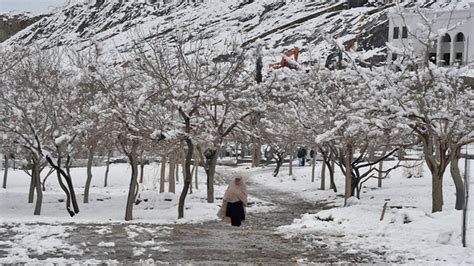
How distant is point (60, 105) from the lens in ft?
73.2

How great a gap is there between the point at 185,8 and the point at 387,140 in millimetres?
83228

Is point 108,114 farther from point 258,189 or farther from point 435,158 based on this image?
point 258,189

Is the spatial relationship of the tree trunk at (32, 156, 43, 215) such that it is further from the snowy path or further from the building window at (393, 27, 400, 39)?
the building window at (393, 27, 400, 39)

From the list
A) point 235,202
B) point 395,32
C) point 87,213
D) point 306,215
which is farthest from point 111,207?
point 395,32

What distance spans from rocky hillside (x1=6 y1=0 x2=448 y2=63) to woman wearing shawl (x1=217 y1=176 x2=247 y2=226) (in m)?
5.49

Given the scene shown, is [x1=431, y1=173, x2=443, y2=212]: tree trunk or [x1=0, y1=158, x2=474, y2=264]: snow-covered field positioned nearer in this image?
[x1=0, y1=158, x2=474, y2=264]: snow-covered field

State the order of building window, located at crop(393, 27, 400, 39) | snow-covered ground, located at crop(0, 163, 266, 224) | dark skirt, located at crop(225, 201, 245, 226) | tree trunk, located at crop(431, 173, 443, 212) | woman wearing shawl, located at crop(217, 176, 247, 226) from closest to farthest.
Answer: woman wearing shawl, located at crop(217, 176, 247, 226), dark skirt, located at crop(225, 201, 245, 226), tree trunk, located at crop(431, 173, 443, 212), snow-covered ground, located at crop(0, 163, 266, 224), building window, located at crop(393, 27, 400, 39)

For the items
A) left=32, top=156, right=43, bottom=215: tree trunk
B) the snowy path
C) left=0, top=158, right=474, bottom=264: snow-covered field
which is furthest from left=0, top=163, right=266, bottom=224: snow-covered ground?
the snowy path

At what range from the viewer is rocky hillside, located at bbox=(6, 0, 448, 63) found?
33312mm

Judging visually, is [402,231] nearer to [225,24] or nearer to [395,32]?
[395,32]

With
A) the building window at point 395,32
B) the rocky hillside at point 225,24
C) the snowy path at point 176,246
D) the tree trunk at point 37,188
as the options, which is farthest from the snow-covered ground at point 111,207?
the building window at point 395,32

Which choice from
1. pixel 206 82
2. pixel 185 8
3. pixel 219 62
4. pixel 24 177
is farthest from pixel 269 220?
pixel 185 8

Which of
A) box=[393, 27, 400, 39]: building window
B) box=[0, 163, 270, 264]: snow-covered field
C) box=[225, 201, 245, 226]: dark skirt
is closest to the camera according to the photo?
box=[0, 163, 270, 264]: snow-covered field

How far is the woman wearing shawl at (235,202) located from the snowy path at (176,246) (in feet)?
1.07
